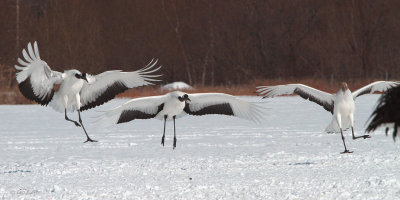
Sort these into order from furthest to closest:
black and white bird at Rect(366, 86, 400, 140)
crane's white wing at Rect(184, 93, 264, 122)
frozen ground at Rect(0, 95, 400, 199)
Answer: crane's white wing at Rect(184, 93, 264, 122)
frozen ground at Rect(0, 95, 400, 199)
black and white bird at Rect(366, 86, 400, 140)

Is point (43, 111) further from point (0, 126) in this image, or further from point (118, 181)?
point (118, 181)

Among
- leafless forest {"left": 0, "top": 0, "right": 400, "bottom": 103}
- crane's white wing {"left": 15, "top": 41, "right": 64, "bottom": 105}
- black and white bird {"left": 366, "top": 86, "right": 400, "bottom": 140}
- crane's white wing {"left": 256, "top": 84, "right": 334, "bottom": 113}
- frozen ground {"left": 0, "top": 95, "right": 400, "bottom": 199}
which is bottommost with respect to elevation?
frozen ground {"left": 0, "top": 95, "right": 400, "bottom": 199}

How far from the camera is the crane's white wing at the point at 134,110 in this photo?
413 inches

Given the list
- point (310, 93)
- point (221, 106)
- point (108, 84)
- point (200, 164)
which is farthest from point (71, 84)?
point (310, 93)

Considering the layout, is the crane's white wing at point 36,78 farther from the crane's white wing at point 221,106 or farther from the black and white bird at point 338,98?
the black and white bird at point 338,98

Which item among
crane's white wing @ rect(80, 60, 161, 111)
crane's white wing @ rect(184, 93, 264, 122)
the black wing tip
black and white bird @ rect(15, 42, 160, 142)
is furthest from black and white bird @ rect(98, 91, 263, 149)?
the black wing tip

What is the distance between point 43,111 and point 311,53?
2267 cm

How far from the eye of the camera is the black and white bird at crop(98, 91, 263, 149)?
1044 centimetres

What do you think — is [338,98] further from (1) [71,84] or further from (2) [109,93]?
(1) [71,84]

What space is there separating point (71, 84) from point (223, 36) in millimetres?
30139

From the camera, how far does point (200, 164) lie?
9.09m

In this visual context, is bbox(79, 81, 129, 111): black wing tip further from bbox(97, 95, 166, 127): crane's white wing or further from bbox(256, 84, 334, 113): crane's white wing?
bbox(256, 84, 334, 113): crane's white wing

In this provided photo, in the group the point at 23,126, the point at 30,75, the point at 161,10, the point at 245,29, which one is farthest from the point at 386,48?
the point at 30,75

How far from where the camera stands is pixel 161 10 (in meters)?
43.0
